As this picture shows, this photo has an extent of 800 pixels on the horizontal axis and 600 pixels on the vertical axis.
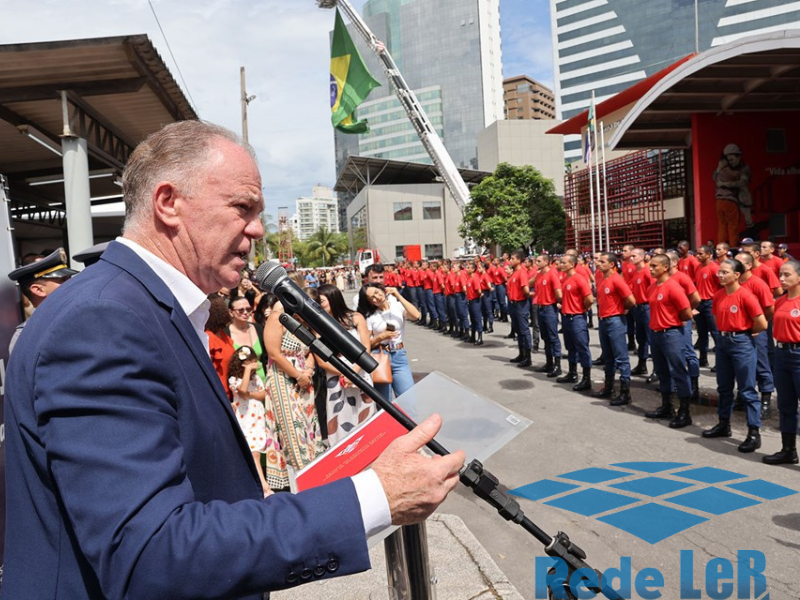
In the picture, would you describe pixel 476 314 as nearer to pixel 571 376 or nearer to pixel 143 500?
pixel 571 376

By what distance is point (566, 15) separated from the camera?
102 m

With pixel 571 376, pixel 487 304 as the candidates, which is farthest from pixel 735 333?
pixel 487 304

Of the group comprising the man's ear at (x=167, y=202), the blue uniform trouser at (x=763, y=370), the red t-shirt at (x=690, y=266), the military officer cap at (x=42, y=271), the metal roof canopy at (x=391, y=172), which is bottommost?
the blue uniform trouser at (x=763, y=370)

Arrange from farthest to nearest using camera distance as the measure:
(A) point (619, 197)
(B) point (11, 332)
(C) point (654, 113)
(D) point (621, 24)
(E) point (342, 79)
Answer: (D) point (621, 24) → (A) point (619, 197) → (E) point (342, 79) → (C) point (654, 113) → (B) point (11, 332)

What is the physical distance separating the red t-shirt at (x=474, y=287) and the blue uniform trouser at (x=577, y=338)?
4.84m

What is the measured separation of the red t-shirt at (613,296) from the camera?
8.22 metres

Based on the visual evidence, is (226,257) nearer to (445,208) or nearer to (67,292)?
(67,292)

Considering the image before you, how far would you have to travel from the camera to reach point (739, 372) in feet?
19.6

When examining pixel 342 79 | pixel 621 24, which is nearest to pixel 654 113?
pixel 342 79

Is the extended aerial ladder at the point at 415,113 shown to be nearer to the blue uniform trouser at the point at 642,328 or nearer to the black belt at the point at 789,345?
the blue uniform trouser at the point at 642,328

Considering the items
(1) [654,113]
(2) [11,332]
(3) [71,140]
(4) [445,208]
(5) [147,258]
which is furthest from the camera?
(4) [445,208]

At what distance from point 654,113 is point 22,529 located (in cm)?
2301

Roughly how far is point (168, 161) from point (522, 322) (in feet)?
34.1

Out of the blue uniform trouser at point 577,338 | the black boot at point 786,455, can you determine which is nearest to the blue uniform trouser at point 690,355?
the blue uniform trouser at point 577,338
